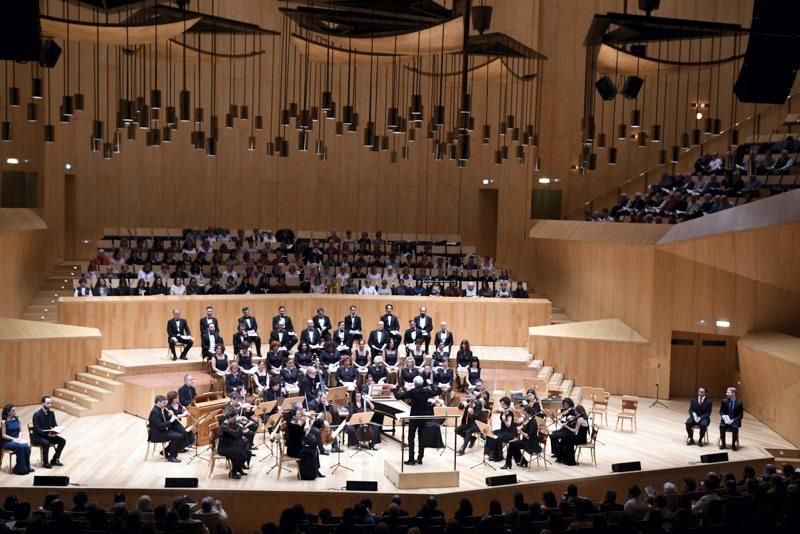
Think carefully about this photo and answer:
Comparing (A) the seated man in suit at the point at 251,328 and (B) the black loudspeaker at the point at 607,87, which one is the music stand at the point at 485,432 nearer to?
(A) the seated man in suit at the point at 251,328

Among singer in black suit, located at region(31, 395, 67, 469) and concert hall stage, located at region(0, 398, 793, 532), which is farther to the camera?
singer in black suit, located at region(31, 395, 67, 469)

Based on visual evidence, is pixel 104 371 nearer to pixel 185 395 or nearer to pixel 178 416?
pixel 185 395

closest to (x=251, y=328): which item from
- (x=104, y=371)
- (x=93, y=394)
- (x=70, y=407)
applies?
(x=104, y=371)

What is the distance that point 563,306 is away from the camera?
2100 centimetres

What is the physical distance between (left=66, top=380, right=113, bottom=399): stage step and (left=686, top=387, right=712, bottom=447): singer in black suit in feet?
28.9

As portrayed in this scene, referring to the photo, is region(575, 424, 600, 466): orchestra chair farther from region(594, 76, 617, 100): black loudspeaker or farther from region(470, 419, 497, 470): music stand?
region(594, 76, 617, 100): black loudspeaker

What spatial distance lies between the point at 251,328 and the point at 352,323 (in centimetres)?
179

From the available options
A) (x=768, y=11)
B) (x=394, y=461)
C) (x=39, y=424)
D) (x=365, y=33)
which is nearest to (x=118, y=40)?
(x=365, y=33)

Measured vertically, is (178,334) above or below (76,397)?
above

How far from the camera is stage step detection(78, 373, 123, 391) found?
49.8ft

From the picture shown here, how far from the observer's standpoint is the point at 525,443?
41.7 feet

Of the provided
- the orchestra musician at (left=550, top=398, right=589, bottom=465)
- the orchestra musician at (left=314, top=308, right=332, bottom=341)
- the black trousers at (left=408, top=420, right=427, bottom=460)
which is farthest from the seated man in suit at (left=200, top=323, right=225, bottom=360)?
the orchestra musician at (left=550, top=398, right=589, bottom=465)

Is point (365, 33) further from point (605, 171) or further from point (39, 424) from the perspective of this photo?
point (605, 171)

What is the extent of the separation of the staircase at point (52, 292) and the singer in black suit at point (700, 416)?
11166 millimetres
